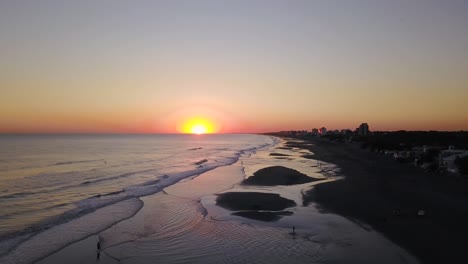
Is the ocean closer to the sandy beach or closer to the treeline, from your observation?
the sandy beach

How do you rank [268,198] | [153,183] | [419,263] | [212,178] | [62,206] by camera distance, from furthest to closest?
[212,178] < [153,183] < [268,198] < [62,206] < [419,263]

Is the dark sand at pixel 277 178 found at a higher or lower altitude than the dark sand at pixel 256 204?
higher

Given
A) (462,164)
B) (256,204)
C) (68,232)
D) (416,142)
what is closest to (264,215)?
(256,204)

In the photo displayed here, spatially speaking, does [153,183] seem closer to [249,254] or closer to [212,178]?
[212,178]

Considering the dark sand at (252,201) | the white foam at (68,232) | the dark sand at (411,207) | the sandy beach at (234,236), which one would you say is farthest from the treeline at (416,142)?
the white foam at (68,232)

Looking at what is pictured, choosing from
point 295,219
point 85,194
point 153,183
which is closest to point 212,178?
point 153,183

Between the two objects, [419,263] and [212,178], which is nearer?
[419,263]

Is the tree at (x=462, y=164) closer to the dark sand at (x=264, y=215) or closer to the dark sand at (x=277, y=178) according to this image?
the dark sand at (x=277, y=178)
